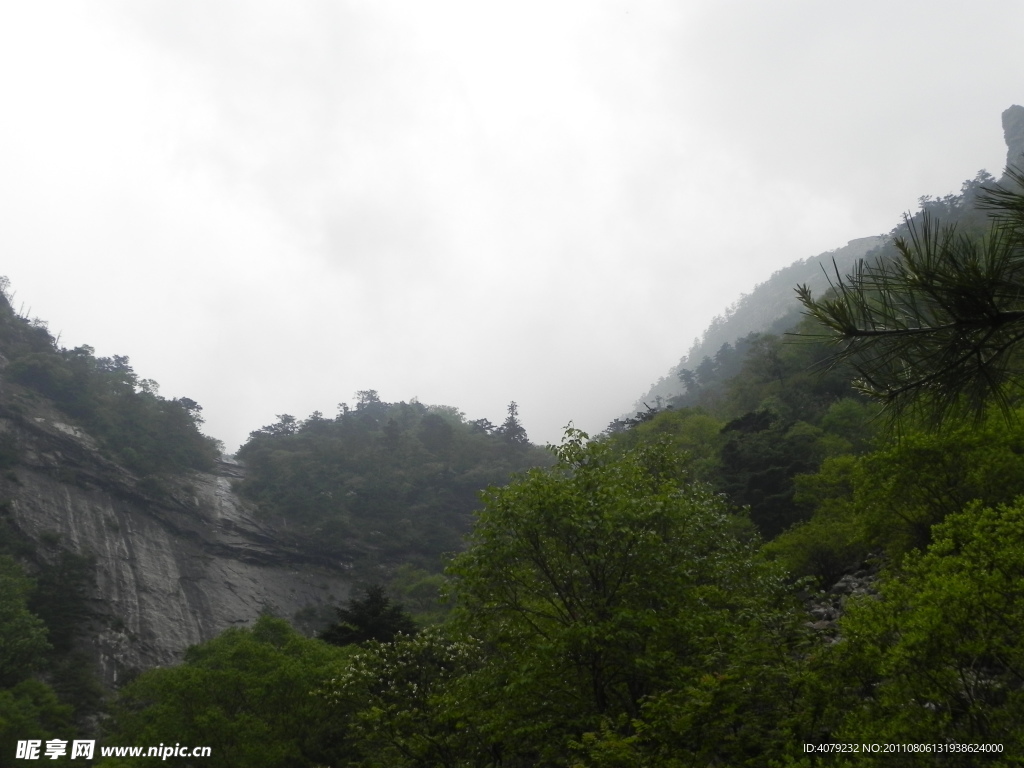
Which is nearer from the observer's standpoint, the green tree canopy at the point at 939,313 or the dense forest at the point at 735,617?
the green tree canopy at the point at 939,313

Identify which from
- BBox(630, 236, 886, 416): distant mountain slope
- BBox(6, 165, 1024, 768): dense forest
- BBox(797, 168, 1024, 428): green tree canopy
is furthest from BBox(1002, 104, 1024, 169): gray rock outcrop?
BBox(797, 168, 1024, 428): green tree canopy

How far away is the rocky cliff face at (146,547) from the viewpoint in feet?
120

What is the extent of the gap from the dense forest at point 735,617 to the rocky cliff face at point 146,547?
41.3 feet

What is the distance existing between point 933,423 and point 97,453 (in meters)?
52.4

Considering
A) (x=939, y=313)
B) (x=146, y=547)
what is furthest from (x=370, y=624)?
(x=146, y=547)

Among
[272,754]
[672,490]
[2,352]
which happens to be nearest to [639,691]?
[672,490]

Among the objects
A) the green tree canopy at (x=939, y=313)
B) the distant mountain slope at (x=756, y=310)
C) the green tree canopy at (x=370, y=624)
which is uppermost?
the distant mountain slope at (x=756, y=310)

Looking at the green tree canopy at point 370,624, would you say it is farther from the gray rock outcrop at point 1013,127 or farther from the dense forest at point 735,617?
the gray rock outcrop at point 1013,127

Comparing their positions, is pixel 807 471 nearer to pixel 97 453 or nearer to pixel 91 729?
pixel 91 729

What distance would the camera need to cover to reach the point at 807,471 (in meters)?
25.2

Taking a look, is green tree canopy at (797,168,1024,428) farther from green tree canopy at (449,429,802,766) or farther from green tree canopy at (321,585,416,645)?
green tree canopy at (321,585,416,645)

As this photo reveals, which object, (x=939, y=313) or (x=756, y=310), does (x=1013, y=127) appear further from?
(x=939, y=313)

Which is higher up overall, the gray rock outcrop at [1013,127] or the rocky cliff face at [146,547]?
the gray rock outcrop at [1013,127]

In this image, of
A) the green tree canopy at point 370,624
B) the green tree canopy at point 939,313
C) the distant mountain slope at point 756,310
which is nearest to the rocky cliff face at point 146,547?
the green tree canopy at point 370,624
